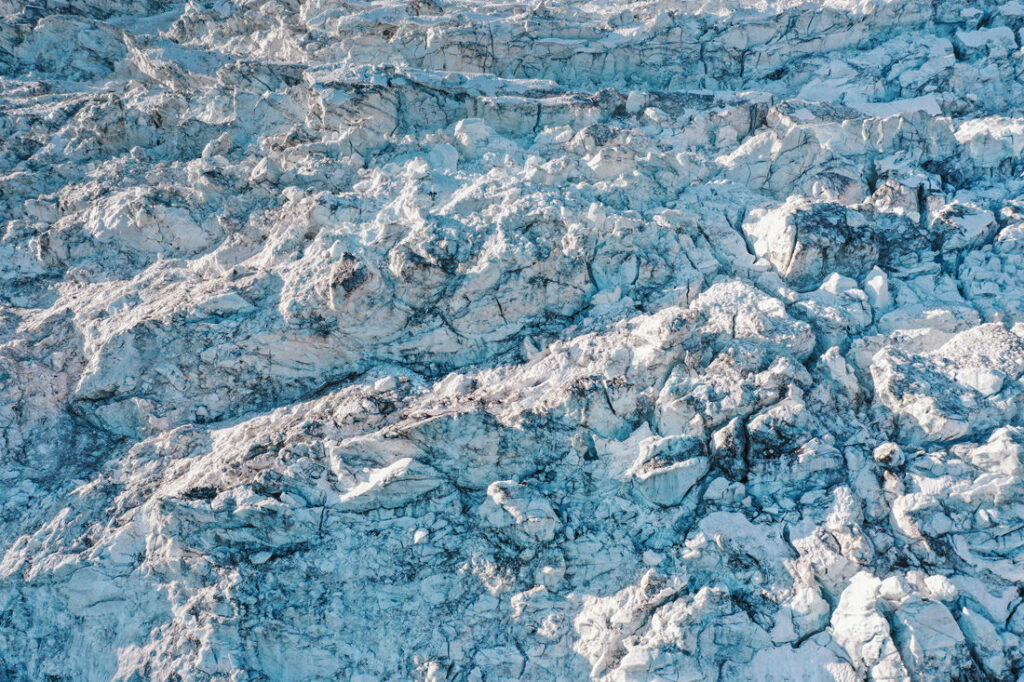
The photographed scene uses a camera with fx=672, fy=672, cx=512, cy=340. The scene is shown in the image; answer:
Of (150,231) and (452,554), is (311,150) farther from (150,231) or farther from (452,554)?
(452,554)

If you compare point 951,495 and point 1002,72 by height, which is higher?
point 1002,72

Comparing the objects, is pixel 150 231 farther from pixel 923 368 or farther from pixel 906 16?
pixel 906 16

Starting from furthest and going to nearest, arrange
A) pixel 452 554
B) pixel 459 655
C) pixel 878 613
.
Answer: pixel 452 554, pixel 459 655, pixel 878 613

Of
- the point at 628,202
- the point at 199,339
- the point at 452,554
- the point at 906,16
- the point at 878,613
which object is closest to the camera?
the point at 878,613

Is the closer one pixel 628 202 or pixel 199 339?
pixel 199 339

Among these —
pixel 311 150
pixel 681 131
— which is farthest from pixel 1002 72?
pixel 311 150

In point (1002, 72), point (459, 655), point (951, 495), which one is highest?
point (1002, 72)

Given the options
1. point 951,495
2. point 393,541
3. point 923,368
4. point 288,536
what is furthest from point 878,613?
point 288,536
